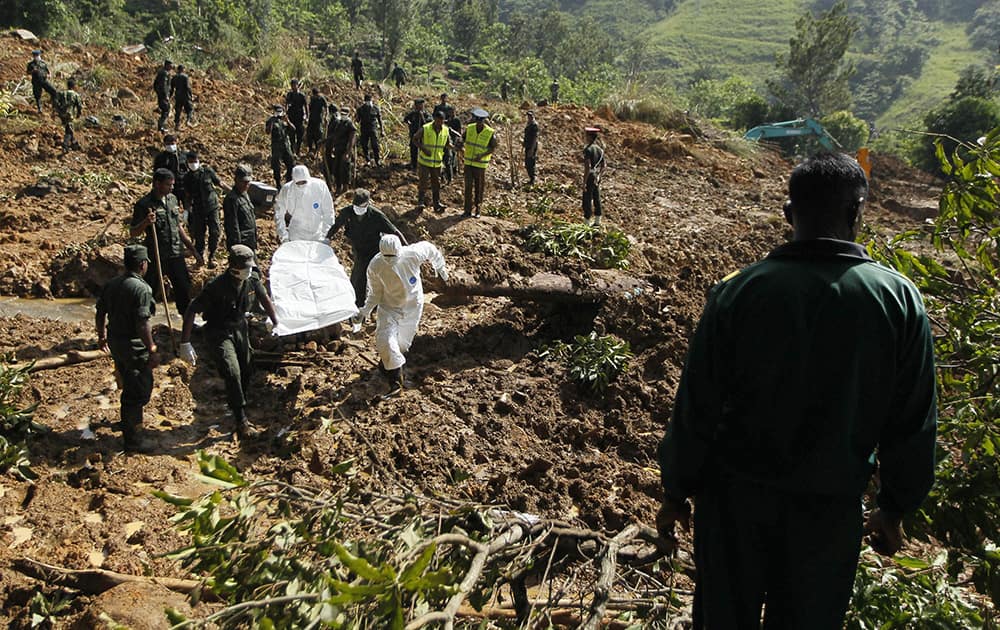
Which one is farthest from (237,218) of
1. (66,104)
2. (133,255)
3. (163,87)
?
(163,87)

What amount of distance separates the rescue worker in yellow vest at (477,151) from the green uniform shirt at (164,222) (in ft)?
15.7

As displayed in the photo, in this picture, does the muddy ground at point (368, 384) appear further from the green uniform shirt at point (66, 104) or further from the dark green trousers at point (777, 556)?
the dark green trousers at point (777, 556)

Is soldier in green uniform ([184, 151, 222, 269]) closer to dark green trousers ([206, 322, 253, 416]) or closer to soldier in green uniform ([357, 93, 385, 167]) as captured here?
dark green trousers ([206, 322, 253, 416])

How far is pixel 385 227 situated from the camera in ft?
22.5

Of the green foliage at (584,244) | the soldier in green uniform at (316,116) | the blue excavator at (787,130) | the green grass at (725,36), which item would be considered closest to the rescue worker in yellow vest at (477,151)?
the green foliage at (584,244)

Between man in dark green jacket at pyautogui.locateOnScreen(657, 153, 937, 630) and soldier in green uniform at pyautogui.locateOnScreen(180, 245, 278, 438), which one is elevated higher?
man in dark green jacket at pyautogui.locateOnScreen(657, 153, 937, 630)

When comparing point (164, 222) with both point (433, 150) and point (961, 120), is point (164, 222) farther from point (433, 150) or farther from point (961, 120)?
point (961, 120)

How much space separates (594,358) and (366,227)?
2.54m

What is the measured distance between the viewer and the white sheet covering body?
5.92 meters

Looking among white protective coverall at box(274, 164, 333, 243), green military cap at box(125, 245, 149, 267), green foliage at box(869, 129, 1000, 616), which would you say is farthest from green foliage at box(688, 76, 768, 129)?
green foliage at box(869, 129, 1000, 616)

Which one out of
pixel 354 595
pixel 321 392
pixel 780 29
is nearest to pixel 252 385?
pixel 321 392

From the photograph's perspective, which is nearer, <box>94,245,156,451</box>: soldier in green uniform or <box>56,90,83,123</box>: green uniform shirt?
<box>94,245,156,451</box>: soldier in green uniform

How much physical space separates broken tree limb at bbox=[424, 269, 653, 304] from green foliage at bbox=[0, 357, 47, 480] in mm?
3699

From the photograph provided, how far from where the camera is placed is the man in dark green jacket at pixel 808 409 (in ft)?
Answer: 5.77
